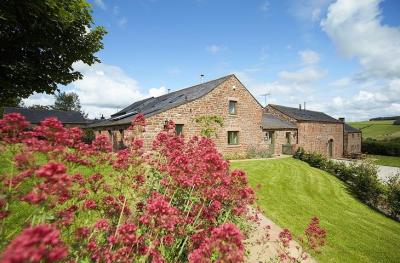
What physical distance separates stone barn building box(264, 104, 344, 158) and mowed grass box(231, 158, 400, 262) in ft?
48.2

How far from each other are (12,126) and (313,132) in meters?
37.4

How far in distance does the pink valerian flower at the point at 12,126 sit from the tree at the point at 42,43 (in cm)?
845

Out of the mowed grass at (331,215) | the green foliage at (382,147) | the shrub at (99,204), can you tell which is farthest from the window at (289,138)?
the shrub at (99,204)

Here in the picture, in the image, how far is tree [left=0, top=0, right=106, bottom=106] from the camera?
9656mm

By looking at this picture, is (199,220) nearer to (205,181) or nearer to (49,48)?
(205,181)

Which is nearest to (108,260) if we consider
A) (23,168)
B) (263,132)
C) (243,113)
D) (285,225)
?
(23,168)

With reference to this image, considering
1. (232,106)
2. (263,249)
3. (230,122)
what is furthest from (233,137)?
(263,249)

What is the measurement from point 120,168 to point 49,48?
10792mm

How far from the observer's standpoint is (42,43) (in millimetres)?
10992

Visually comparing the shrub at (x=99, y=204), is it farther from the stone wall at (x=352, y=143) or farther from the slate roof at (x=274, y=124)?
the stone wall at (x=352, y=143)

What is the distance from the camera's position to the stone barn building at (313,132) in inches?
1316

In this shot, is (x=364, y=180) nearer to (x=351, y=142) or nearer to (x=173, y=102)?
(x=173, y=102)

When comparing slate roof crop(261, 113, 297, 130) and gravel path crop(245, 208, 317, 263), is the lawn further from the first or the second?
gravel path crop(245, 208, 317, 263)

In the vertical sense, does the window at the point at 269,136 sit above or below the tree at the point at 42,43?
below
